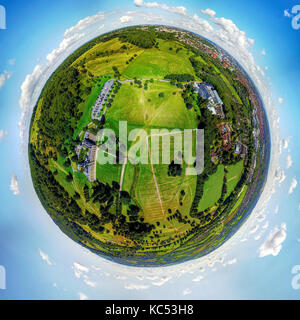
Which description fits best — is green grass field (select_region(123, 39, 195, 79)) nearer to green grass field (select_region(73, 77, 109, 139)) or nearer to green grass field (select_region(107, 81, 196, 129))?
green grass field (select_region(107, 81, 196, 129))

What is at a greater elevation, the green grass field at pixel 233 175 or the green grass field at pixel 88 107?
the green grass field at pixel 88 107

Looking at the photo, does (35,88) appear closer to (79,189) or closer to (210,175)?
(79,189)

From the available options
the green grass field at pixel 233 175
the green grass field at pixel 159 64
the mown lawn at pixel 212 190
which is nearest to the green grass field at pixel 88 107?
the green grass field at pixel 159 64

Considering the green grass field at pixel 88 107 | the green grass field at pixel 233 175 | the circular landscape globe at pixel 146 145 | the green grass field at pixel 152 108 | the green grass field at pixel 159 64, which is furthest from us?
the green grass field at pixel 233 175

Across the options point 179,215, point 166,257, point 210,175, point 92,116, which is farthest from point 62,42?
point 166,257

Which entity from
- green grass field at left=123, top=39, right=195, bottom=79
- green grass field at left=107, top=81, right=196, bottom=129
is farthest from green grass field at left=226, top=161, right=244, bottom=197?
green grass field at left=123, top=39, right=195, bottom=79

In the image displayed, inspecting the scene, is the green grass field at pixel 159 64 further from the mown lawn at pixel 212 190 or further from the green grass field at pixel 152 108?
the mown lawn at pixel 212 190

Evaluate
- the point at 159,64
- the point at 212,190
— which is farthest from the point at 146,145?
the point at 159,64

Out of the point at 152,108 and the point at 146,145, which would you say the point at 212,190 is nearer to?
the point at 146,145
